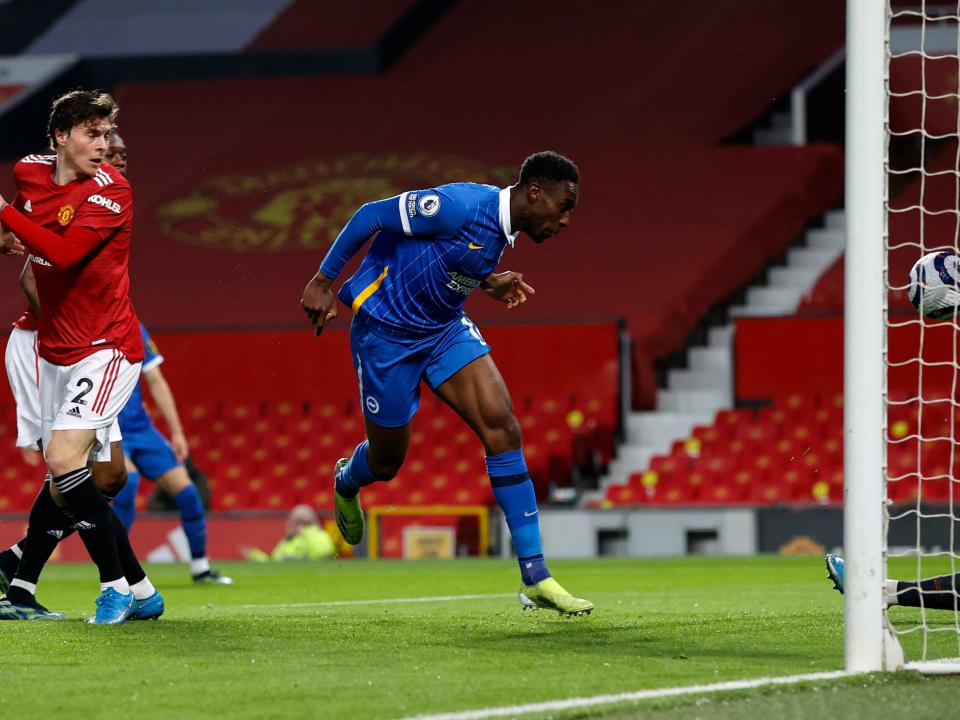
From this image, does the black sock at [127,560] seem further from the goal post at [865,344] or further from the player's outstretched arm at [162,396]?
the goal post at [865,344]

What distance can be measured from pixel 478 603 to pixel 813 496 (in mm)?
8647

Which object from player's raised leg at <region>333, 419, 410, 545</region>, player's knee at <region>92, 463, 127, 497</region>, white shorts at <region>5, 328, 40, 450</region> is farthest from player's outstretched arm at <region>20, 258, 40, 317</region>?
player's raised leg at <region>333, 419, 410, 545</region>

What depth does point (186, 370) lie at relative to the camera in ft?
62.6

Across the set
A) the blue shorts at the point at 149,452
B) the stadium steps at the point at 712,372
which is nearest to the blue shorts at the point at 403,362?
the blue shorts at the point at 149,452

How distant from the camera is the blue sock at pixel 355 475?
269 inches

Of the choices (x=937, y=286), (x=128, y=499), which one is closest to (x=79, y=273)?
(x=937, y=286)

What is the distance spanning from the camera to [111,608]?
5996 millimetres

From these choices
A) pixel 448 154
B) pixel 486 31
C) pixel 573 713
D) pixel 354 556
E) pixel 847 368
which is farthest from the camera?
pixel 486 31

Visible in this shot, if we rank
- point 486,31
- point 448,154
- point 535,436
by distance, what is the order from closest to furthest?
point 535,436 < point 448,154 < point 486,31

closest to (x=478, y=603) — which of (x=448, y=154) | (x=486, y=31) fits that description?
(x=448, y=154)

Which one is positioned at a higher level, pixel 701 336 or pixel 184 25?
pixel 184 25

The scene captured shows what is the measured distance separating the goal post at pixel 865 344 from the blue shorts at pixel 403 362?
2.07m

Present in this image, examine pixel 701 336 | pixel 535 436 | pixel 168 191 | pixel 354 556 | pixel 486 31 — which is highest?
pixel 486 31

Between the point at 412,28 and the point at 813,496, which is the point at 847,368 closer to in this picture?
the point at 813,496
